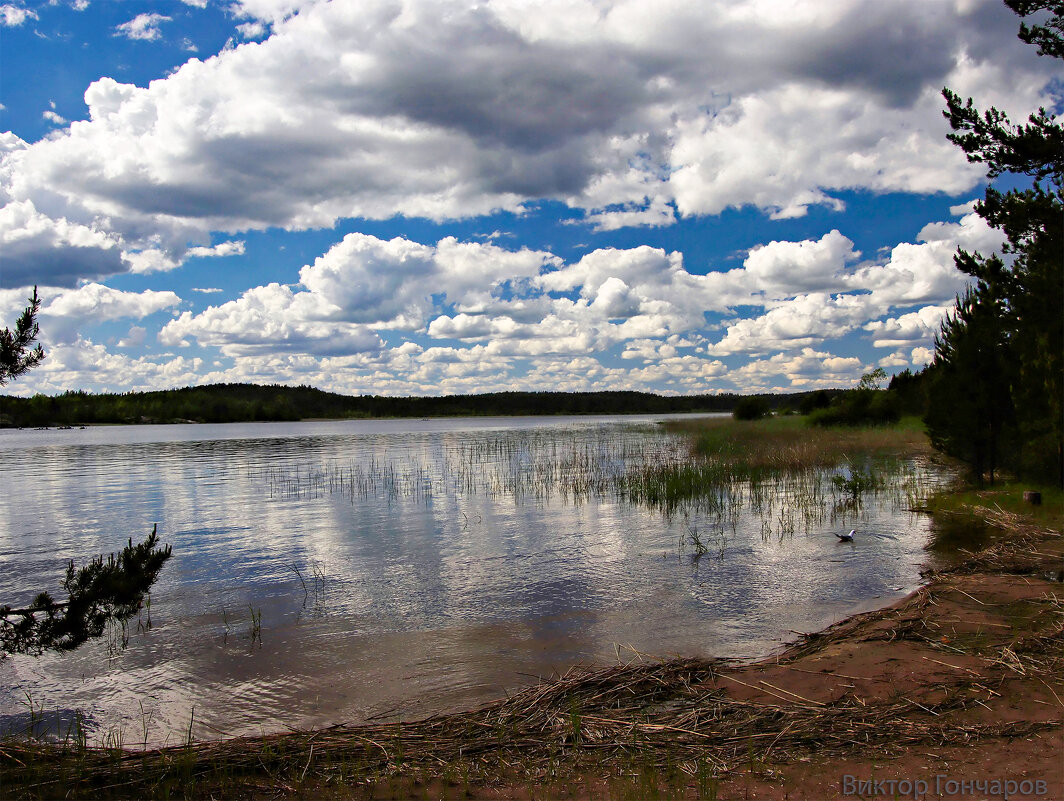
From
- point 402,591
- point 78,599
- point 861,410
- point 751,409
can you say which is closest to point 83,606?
point 78,599

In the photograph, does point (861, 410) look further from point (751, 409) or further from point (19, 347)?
point (19, 347)

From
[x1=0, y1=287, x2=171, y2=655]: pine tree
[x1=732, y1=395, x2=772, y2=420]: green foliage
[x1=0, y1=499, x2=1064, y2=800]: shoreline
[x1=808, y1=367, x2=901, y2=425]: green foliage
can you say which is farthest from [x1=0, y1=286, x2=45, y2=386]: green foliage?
[x1=732, y1=395, x2=772, y2=420]: green foliage

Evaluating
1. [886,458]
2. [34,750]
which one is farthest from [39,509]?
[886,458]

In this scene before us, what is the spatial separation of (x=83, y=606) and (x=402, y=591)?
6.01m

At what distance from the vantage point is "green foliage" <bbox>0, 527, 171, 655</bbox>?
242 inches

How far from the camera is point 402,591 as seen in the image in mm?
11656

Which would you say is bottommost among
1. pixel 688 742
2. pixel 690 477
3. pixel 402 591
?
pixel 402 591

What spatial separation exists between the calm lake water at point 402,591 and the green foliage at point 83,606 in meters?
1.10

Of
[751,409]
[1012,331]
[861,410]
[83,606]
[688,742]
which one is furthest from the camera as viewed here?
[751,409]

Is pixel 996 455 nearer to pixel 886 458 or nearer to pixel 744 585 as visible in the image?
pixel 886 458

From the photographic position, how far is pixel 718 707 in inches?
240

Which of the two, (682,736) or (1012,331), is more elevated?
(1012,331)

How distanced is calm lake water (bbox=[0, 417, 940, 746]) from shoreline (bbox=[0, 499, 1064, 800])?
1078 millimetres

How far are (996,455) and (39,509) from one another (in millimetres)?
31535
